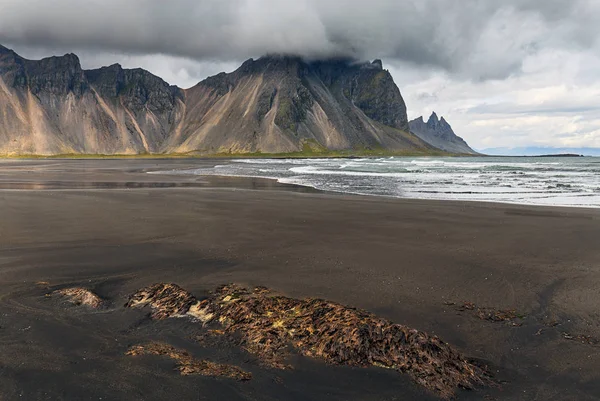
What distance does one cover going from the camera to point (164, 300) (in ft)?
28.8

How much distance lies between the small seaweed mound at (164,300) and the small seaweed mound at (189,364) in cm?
133

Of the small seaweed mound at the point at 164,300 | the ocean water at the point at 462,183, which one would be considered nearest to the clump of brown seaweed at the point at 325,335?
the small seaweed mound at the point at 164,300

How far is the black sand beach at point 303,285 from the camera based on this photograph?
5.89 m

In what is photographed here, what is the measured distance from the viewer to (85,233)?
15.9 metres

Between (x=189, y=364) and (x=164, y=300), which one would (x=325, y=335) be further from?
(x=164, y=300)

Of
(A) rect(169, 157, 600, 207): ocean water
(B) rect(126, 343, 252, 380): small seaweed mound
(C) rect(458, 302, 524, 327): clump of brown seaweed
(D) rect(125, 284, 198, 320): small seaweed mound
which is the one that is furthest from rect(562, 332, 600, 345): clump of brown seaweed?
(A) rect(169, 157, 600, 207): ocean water

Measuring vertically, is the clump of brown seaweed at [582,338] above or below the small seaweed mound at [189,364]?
above

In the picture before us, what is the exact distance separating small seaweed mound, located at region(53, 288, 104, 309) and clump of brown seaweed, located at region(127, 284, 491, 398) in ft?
2.39

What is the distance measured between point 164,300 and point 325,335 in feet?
12.7

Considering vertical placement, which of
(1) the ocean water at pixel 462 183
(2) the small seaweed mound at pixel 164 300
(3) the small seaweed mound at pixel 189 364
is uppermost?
(1) the ocean water at pixel 462 183

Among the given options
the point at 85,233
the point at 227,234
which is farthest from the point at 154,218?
the point at 227,234

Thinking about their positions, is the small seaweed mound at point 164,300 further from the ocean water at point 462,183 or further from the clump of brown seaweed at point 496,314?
the ocean water at point 462,183

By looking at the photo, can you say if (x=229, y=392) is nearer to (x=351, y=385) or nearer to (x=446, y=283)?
(x=351, y=385)

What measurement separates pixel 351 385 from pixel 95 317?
5.42 metres
